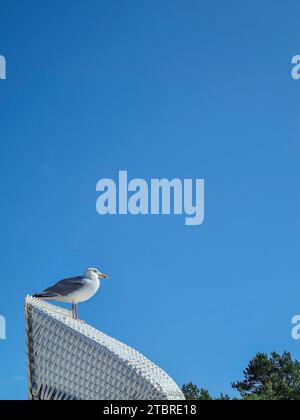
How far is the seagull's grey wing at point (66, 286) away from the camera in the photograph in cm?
1780

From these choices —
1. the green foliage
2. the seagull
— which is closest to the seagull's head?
the seagull

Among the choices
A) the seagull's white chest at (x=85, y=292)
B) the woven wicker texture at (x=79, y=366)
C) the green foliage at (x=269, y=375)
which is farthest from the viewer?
the green foliage at (x=269, y=375)

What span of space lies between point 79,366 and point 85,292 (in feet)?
7.02

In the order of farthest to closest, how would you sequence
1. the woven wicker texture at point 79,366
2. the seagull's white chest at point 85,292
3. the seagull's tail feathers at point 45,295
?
the seagull's tail feathers at point 45,295 < the seagull's white chest at point 85,292 < the woven wicker texture at point 79,366

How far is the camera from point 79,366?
16.5 m

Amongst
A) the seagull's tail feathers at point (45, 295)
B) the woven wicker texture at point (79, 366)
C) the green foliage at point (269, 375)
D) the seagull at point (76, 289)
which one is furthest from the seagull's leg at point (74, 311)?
the green foliage at point (269, 375)

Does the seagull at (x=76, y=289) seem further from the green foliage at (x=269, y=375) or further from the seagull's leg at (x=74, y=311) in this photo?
the green foliage at (x=269, y=375)

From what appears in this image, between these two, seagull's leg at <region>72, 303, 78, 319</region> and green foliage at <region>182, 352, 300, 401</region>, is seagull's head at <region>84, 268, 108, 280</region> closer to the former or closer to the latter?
seagull's leg at <region>72, 303, 78, 319</region>

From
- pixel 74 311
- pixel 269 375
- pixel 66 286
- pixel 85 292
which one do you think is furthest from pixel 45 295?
pixel 269 375

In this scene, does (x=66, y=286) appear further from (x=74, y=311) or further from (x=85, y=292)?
(x=74, y=311)

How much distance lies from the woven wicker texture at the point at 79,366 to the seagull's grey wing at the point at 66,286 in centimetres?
50

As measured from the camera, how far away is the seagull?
17.8 meters
